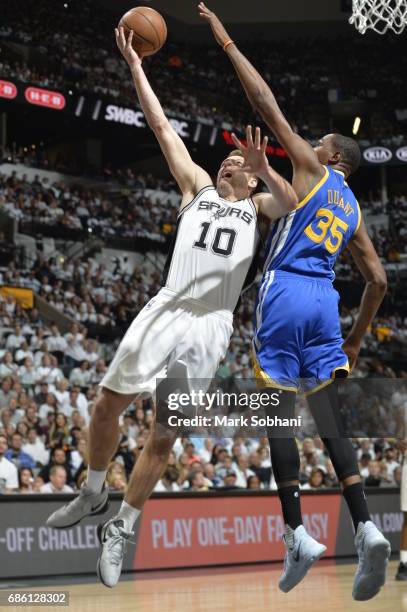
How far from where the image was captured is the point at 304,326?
480 cm

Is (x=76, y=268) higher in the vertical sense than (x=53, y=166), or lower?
lower

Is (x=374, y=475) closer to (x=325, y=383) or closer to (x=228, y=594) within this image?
(x=228, y=594)

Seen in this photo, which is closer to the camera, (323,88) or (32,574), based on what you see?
(32,574)

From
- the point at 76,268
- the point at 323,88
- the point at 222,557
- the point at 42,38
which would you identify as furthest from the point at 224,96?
the point at 222,557

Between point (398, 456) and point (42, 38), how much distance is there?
16619mm

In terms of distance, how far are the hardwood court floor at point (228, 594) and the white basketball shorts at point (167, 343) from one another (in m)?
2.16

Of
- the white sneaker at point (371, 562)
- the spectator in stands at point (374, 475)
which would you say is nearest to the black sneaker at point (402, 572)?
the spectator in stands at point (374, 475)

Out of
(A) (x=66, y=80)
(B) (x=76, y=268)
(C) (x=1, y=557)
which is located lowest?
(C) (x=1, y=557)

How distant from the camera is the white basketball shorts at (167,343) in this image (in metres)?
4.98

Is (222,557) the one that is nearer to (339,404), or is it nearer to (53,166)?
(339,404)

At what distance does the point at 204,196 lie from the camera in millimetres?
5305

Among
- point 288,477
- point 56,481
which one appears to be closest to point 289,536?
point 288,477

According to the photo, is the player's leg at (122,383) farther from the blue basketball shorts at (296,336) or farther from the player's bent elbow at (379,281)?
the player's bent elbow at (379,281)

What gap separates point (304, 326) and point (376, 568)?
126cm
